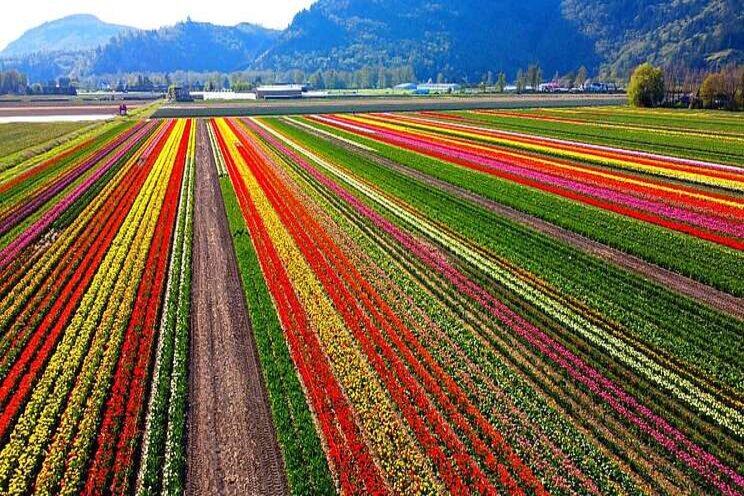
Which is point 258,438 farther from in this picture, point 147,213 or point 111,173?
point 111,173

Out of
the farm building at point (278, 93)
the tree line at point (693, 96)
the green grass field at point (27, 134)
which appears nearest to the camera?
the green grass field at point (27, 134)

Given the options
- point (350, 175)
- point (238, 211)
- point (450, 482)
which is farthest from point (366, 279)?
point (350, 175)

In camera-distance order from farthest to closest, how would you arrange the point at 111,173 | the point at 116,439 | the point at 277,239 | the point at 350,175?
the point at 111,173 → the point at 350,175 → the point at 277,239 → the point at 116,439

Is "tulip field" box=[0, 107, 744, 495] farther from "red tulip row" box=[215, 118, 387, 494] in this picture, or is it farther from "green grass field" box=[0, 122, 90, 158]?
"green grass field" box=[0, 122, 90, 158]

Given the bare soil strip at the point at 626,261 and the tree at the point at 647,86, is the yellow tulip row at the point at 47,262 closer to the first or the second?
the bare soil strip at the point at 626,261

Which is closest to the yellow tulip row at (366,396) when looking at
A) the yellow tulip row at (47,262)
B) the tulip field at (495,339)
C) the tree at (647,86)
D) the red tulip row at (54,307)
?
the tulip field at (495,339)

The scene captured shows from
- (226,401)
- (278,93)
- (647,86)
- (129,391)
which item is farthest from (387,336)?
(278,93)
